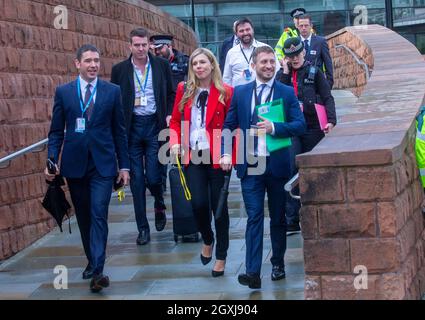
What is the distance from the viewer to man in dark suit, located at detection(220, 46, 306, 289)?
760cm

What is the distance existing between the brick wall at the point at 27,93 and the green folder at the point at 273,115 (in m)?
3.22

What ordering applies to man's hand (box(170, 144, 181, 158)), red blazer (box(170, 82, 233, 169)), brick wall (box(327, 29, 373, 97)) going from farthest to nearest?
1. brick wall (box(327, 29, 373, 97))
2. man's hand (box(170, 144, 181, 158))
3. red blazer (box(170, 82, 233, 169))

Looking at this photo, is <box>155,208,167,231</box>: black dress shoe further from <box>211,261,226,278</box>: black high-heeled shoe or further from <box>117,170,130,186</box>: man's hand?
<box>211,261,226,278</box>: black high-heeled shoe

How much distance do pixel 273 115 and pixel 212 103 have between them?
60cm

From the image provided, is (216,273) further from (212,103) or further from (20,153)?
(20,153)

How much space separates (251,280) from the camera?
7.45 m

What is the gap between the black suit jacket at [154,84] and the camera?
9.66m

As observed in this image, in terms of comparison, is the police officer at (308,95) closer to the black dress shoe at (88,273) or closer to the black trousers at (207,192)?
the black trousers at (207,192)

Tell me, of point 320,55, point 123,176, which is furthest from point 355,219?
point 320,55

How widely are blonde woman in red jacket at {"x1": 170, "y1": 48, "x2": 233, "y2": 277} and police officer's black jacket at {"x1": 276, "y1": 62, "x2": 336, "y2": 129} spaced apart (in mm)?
1240

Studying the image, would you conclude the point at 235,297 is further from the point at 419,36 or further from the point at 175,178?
the point at 419,36
